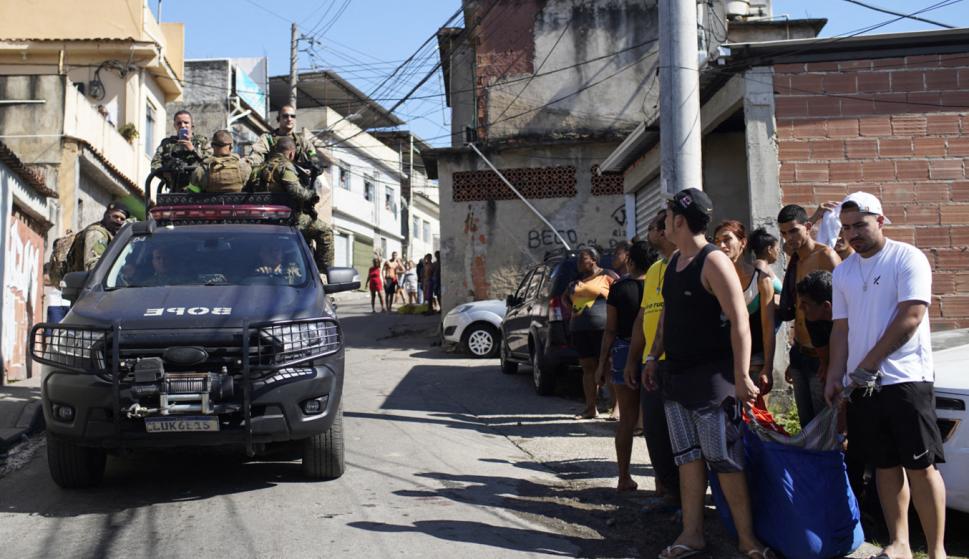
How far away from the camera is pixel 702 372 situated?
4.55 m

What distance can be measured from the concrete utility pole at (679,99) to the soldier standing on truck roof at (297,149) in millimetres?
3504

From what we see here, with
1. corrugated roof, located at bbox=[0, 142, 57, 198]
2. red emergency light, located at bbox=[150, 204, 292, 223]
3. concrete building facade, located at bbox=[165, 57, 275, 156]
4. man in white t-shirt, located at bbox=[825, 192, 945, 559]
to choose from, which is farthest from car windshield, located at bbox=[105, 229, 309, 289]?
concrete building facade, located at bbox=[165, 57, 275, 156]

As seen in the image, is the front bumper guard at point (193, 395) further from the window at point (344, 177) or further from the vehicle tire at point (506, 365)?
the window at point (344, 177)

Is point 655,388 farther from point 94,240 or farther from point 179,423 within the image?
point 94,240

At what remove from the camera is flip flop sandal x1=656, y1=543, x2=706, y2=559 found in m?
4.58

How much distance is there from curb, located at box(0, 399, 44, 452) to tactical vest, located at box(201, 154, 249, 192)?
8.28 ft

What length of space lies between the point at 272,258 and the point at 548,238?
43.4 ft

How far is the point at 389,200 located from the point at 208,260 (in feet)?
133

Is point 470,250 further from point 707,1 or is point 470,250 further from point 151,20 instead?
point 151,20

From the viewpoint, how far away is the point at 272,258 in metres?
6.97

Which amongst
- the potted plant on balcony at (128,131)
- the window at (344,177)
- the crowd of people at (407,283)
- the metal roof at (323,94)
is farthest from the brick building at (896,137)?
the metal roof at (323,94)

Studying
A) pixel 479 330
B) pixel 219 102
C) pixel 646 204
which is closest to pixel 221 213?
pixel 646 204

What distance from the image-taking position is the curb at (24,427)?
25.3 ft

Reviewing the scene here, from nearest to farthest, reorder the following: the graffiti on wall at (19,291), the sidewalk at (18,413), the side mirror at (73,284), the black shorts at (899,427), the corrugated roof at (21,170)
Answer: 1. the black shorts at (899,427)
2. the side mirror at (73,284)
3. the sidewalk at (18,413)
4. the corrugated roof at (21,170)
5. the graffiti on wall at (19,291)
